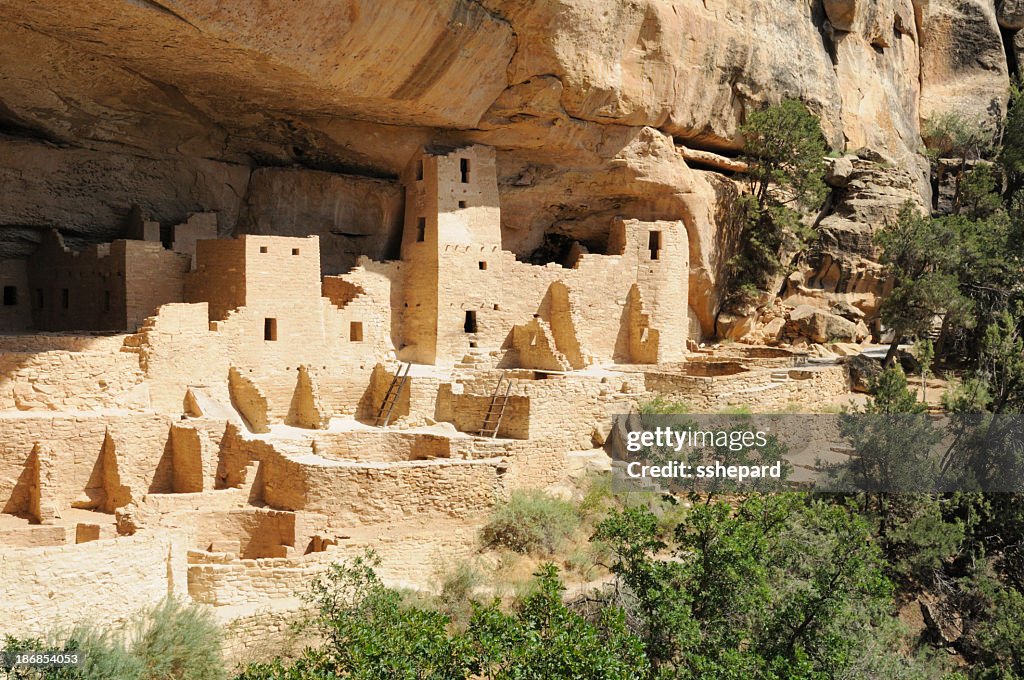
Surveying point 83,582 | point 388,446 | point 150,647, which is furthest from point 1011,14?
point 83,582

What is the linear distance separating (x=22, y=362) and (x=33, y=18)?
4.80m

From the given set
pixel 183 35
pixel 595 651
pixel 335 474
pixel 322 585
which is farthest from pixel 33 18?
pixel 595 651

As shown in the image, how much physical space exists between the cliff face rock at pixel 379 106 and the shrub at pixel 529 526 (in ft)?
24.4

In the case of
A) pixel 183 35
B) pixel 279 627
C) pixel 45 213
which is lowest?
pixel 279 627

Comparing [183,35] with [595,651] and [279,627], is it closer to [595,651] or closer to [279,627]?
[279,627]

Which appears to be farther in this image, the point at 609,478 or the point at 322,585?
the point at 609,478

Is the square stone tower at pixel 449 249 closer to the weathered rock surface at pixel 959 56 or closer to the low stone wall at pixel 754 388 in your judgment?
the low stone wall at pixel 754 388

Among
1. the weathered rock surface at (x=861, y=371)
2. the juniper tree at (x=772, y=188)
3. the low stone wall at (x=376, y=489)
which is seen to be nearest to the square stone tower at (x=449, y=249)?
the low stone wall at (x=376, y=489)

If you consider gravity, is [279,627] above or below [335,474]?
below

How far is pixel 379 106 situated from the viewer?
1939 centimetres

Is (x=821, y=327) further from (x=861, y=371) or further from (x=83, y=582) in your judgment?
(x=83, y=582)

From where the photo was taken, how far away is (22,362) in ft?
49.3

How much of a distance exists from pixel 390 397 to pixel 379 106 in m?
5.12

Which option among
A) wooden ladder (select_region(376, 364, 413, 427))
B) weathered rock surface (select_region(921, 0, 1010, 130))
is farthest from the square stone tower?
weathered rock surface (select_region(921, 0, 1010, 130))
